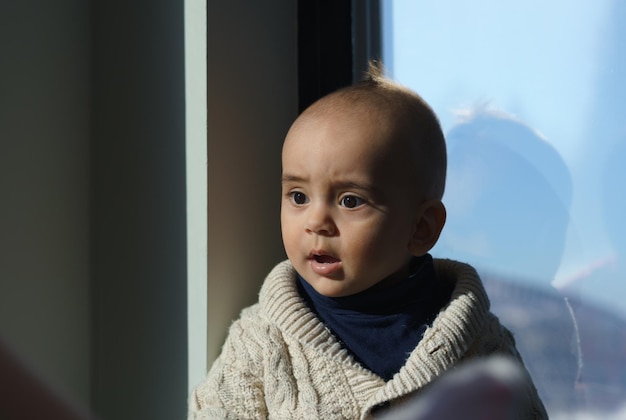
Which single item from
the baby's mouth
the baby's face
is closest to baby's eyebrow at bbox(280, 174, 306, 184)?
the baby's face

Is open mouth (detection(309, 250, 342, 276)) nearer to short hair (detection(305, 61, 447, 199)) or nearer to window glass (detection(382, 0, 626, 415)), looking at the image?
short hair (detection(305, 61, 447, 199))

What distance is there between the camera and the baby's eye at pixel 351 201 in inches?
41.2

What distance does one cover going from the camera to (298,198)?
1.09 metres

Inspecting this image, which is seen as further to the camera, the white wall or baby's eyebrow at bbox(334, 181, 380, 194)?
the white wall

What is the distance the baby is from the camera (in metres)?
1.03

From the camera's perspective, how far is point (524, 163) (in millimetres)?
1216

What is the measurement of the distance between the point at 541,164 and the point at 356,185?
0.33m

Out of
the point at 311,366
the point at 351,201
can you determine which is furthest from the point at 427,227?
the point at 311,366

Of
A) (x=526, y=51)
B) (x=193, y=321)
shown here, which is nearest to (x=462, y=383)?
(x=193, y=321)

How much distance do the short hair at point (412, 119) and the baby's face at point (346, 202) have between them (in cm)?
2

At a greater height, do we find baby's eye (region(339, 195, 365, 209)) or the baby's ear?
baby's eye (region(339, 195, 365, 209))

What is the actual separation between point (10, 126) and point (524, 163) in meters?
0.73

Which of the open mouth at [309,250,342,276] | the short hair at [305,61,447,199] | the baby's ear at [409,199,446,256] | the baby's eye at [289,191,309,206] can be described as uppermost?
the short hair at [305,61,447,199]

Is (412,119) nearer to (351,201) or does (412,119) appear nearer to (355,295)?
(351,201)
